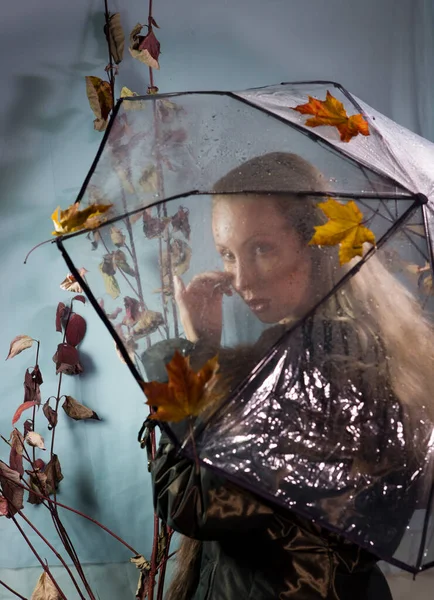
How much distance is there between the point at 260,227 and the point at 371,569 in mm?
610

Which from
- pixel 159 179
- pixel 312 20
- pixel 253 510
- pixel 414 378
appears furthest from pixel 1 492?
pixel 312 20

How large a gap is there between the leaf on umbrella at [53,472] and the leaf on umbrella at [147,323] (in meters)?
0.95

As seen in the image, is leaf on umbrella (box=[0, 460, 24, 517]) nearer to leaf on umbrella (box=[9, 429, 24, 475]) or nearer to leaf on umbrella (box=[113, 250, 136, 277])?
leaf on umbrella (box=[9, 429, 24, 475])

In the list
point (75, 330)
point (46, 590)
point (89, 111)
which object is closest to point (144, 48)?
point (89, 111)

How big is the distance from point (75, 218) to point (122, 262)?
0.12m

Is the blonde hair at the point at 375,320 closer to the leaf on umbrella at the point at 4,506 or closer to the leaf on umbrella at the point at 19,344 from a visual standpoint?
the leaf on umbrella at the point at 19,344

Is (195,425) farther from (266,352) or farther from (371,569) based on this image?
(371,569)

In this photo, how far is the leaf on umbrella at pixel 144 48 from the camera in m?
1.69

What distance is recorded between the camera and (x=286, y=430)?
35.1 inches

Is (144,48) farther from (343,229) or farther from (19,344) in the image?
(343,229)

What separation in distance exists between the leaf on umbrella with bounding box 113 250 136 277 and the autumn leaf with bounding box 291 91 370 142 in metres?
0.34

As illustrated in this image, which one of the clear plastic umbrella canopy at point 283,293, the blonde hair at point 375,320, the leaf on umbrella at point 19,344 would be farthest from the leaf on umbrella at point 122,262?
the leaf on umbrella at point 19,344

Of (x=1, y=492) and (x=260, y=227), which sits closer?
(x=260, y=227)

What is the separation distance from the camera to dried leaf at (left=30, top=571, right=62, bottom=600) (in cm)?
164
